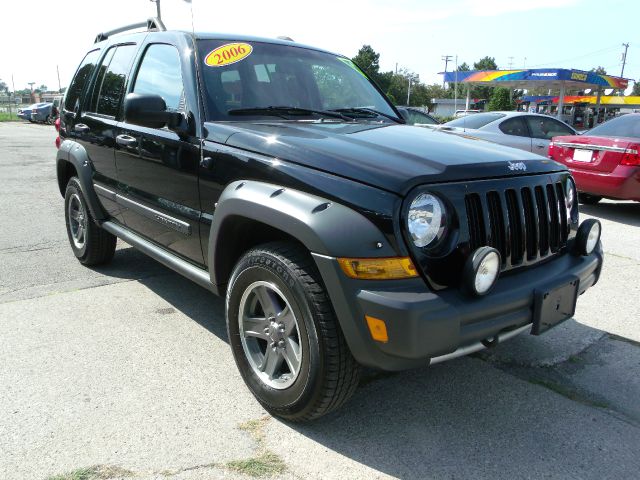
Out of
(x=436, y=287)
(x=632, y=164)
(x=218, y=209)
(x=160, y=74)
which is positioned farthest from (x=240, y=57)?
(x=632, y=164)

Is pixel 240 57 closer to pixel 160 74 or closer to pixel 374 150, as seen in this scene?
pixel 160 74

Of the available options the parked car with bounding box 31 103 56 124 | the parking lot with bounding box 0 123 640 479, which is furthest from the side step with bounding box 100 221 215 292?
the parked car with bounding box 31 103 56 124

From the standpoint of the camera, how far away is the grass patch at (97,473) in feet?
7.36

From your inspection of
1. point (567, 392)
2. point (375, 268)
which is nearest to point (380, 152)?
point (375, 268)

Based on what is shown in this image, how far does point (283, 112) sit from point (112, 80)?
1.70 meters

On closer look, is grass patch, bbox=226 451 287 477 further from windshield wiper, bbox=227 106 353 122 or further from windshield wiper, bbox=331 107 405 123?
windshield wiper, bbox=331 107 405 123

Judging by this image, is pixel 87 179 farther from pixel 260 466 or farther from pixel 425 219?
→ pixel 425 219

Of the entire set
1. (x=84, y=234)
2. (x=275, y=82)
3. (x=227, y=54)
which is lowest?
(x=84, y=234)

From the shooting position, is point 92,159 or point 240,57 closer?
point 240,57

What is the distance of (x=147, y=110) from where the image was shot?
118 inches

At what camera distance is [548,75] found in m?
29.0

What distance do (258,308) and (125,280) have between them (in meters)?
2.25

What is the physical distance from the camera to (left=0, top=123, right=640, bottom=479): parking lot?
7.79 ft

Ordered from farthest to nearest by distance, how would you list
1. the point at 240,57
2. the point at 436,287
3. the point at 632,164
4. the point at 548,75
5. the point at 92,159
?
1. the point at 548,75
2. the point at 632,164
3. the point at 92,159
4. the point at 240,57
5. the point at 436,287
